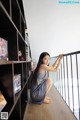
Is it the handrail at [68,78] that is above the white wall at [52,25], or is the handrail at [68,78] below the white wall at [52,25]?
below

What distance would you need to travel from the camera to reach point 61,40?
17.4 ft

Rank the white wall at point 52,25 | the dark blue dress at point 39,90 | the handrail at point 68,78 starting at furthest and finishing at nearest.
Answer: the white wall at point 52,25 → the dark blue dress at point 39,90 → the handrail at point 68,78

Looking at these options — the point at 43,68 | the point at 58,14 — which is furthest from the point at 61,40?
the point at 43,68

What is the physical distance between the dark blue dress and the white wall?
2.37m

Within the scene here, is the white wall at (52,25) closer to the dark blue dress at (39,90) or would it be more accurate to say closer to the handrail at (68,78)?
the handrail at (68,78)

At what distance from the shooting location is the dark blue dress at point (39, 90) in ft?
9.07

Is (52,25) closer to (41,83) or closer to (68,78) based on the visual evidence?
(68,78)

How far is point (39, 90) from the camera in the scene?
2.78 meters

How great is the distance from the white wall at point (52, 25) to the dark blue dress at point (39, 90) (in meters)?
2.37

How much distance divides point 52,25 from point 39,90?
2.70m

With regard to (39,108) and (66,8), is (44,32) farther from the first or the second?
(39,108)

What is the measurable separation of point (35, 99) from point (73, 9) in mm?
3072

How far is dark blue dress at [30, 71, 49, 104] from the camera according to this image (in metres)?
2.76

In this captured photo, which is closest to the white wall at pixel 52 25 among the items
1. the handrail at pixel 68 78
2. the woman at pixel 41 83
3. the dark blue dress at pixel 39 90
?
the handrail at pixel 68 78
